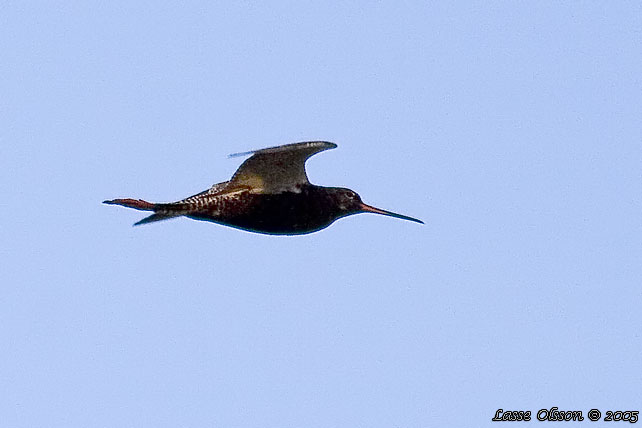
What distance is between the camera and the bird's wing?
15.8 meters

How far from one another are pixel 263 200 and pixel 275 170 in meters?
0.50

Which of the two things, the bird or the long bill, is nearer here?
the bird

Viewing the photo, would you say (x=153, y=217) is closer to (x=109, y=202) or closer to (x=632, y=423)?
(x=109, y=202)

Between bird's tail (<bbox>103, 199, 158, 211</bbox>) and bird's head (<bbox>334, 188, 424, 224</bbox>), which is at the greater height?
bird's tail (<bbox>103, 199, 158, 211</bbox>)

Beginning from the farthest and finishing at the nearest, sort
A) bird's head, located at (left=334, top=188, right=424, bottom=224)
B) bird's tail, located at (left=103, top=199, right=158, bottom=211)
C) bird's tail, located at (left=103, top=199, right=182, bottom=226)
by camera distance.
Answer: bird's head, located at (left=334, top=188, right=424, bottom=224) < bird's tail, located at (left=103, top=199, right=158, bottom=211) < bird's tail, located at (left=103, top=199, right=182, bottom=226)

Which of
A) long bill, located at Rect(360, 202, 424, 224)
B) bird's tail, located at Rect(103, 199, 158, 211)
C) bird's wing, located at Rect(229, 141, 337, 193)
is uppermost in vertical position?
bird's wing, located at Rect(229, 141, 337, 193)

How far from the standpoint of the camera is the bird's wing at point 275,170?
15820 millimetres

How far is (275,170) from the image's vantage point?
16.3 m

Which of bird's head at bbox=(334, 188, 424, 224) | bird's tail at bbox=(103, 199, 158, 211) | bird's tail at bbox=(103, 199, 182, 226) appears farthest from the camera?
bird's head at bbox=(334, 188, 424, 224)

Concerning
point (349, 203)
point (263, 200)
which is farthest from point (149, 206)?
point (349, 203)

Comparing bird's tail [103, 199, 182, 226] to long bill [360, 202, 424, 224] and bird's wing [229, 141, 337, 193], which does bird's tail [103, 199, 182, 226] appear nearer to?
bird's wing [229, 141, 337, 193]

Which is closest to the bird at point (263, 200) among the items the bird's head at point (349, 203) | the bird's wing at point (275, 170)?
the bird's wing at point (275, 170)

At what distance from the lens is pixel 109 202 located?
53.4 feet

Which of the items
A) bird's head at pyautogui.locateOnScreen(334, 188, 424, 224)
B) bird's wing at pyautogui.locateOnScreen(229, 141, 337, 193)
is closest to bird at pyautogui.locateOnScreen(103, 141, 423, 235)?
bird's wing at pyautogui.locateOnScreen(229, 141, 337, 193)
